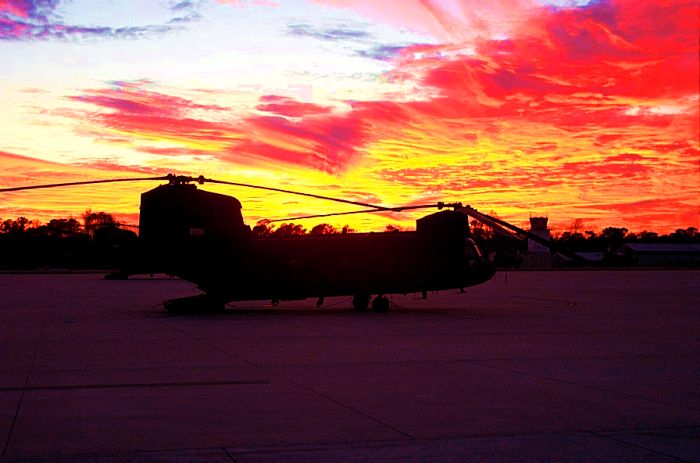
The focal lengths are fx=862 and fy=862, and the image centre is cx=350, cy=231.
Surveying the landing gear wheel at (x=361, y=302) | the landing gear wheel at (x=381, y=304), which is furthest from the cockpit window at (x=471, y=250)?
the landing gear wheel at (x=361, y=302)

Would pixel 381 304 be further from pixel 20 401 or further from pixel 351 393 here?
pixel 20 401

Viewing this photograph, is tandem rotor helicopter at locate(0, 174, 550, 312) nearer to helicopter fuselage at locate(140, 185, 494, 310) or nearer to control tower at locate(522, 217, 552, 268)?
helicopter fuselage at locate(140, 185, 494, 310)

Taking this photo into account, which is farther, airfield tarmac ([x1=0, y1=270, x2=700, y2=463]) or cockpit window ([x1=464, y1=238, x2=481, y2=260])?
cockpit window ([x1=464, y1=238, x2=481, y2=260])

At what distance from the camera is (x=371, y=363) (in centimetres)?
1489

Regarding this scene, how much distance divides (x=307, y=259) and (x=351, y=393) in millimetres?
17619

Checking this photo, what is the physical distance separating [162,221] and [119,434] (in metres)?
19.6

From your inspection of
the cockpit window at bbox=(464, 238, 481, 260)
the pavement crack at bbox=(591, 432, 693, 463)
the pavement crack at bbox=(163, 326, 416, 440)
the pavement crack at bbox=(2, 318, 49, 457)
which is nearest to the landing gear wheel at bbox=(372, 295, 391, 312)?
the cockpit window at bbox=(464, 238, 481, 260)

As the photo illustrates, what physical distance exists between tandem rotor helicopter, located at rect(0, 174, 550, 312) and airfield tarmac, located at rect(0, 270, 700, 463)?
570 centimetres

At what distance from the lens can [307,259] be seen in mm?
29094

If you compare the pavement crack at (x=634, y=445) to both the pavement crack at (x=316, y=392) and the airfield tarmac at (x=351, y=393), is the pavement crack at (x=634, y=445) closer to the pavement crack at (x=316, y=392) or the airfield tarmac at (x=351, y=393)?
the airfield tarmac at (x=351, y=393)

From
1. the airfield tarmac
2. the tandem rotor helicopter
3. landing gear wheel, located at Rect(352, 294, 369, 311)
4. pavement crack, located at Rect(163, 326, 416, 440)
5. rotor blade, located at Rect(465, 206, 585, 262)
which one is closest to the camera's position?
the airfield tarmac

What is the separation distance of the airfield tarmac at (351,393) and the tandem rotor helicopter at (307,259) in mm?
5695

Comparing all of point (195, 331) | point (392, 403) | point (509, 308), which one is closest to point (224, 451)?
point (392, 403)

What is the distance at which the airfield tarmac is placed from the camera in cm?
825
